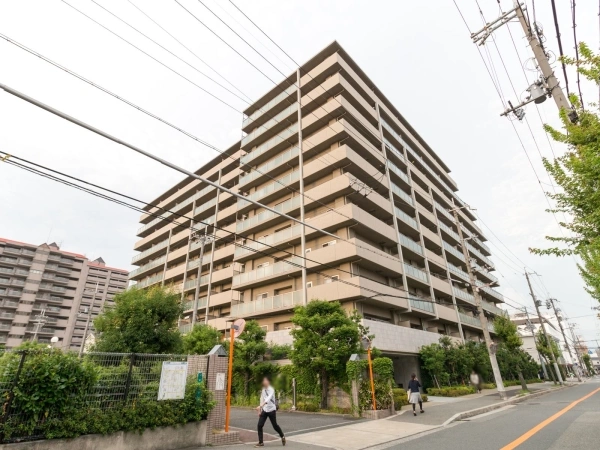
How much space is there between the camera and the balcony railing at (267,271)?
23603 millimetres

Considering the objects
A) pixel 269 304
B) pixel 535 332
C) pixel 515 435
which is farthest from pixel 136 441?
pixel 535 332

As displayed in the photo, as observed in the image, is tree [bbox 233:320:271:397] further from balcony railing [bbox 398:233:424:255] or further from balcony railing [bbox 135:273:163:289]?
balcony railing [bbox 135:273:163:289]

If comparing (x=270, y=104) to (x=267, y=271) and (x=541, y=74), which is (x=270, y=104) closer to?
(x=267, y=271)

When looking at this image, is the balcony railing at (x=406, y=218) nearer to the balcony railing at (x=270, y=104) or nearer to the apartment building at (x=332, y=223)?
the apartment building at (x=332, y=223)

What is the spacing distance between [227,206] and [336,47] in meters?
20.2

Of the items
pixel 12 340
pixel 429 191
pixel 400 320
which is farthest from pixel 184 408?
Result: pixel 12 340

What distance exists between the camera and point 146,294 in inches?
684

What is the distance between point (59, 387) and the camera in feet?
20.3

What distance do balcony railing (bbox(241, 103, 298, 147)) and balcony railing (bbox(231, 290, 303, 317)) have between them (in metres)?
16.4

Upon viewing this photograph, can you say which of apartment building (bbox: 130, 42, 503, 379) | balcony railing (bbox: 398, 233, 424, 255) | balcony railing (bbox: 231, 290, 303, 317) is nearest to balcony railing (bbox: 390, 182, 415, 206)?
apartment building (bbox: 130, 42, 503, 379)

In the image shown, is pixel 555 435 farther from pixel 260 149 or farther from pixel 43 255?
pixel 43 255

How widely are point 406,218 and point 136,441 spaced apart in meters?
25.3

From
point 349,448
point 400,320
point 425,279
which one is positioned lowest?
point 349,448

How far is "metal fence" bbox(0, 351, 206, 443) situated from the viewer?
5.76 m
